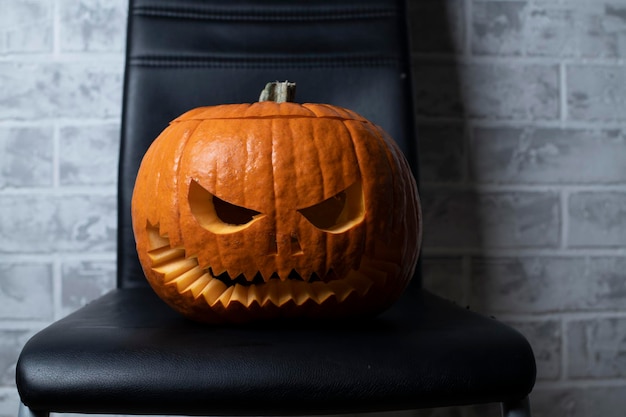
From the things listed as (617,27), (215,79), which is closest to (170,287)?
(215,79)

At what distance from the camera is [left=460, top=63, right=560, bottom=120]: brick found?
122 centimetres

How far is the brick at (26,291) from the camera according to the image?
1171mm

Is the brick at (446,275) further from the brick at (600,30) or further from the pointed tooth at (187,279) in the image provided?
the pointed tooth at (187,279)

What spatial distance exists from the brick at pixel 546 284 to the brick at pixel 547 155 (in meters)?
0.15

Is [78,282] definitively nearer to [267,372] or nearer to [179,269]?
[179,269]

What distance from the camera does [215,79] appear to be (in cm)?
101

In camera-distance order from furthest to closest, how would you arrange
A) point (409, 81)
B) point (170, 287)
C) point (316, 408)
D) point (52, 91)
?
point (52, 91)
point (409, 81)
point (170, 287)
point (316, 408)

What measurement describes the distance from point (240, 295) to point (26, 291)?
26.5 inches

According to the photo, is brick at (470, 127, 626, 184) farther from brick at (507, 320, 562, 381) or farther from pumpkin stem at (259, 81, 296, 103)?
pumpkin stem at (259, 81, 296, 103)

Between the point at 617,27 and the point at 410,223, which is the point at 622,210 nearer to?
the point at 617,27

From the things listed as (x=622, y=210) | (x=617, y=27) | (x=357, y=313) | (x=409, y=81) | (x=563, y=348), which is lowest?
(x=563, y=348)

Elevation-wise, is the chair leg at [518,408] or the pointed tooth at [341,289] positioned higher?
the pointed tooth at [341,289]

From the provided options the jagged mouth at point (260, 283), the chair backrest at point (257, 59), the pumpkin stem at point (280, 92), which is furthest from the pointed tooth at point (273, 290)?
the chair backrest at point (257, 59)

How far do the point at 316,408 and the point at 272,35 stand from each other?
2.10ft
